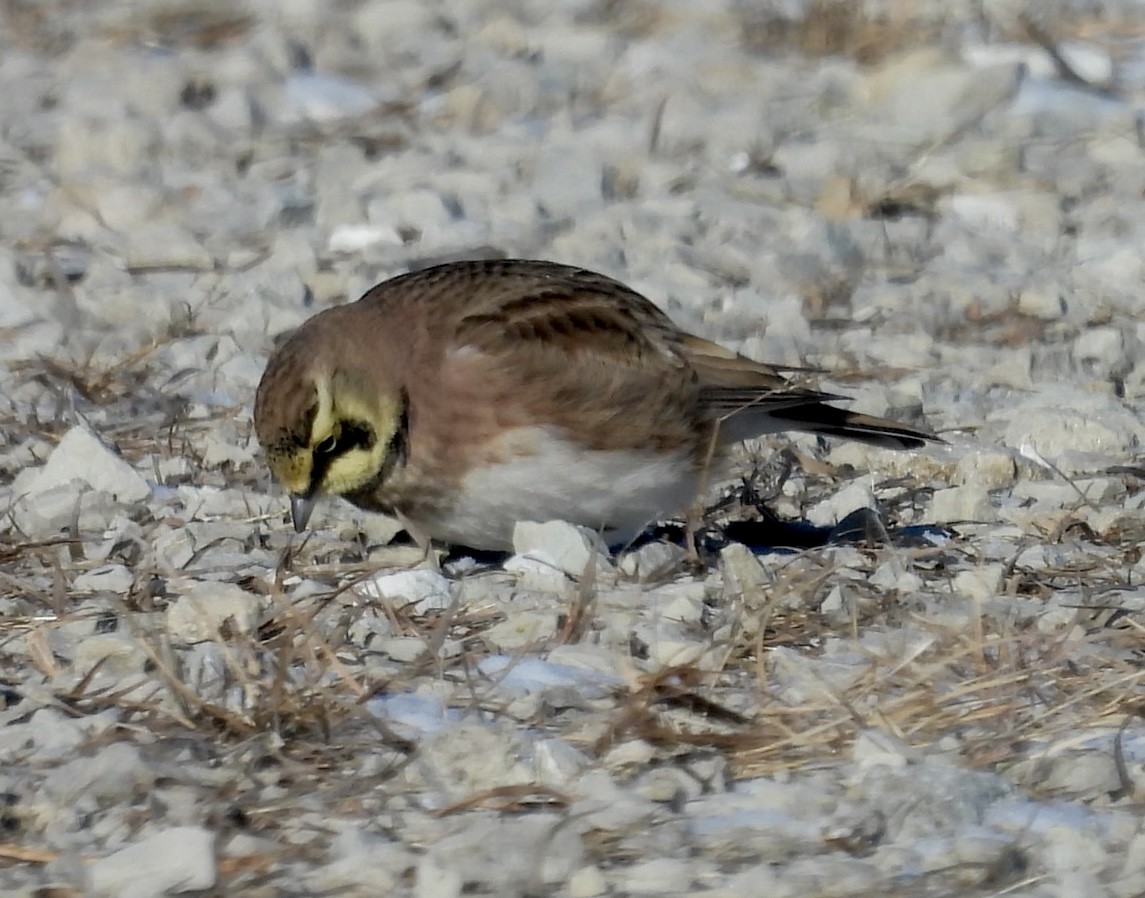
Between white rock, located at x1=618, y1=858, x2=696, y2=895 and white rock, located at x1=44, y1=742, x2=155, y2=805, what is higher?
white rock, located at x1=44, y1=742, x2=155, y2=805

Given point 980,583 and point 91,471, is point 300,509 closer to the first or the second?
point 91,471

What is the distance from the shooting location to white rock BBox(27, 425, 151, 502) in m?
6.28

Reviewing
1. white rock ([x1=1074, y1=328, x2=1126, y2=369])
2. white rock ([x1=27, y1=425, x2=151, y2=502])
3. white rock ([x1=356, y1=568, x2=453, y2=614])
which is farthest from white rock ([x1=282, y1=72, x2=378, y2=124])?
white rock ([x1=356, y1=568, x2=453, y2=614])

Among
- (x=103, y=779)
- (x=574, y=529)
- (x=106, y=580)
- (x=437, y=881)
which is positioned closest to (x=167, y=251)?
(x=106, y=580)

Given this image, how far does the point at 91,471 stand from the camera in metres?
6.30

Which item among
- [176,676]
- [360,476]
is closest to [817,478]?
[360,476]

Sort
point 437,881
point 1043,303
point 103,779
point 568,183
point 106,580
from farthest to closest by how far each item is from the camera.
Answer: point 568,183 < point 1043,303 < point 106,580 < point 103,779 < point 437,881

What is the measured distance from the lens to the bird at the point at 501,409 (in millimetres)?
5766

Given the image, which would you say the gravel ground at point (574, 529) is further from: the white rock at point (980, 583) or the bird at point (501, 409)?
the bird at point (501, 409)

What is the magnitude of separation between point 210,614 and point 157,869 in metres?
1.28

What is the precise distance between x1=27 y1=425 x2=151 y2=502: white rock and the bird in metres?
0.67

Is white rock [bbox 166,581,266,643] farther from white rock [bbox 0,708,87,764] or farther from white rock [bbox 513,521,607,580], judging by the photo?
white rock [bbox 513,521,607,580]

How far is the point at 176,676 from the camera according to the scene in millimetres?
4570

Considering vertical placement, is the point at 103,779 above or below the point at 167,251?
above
